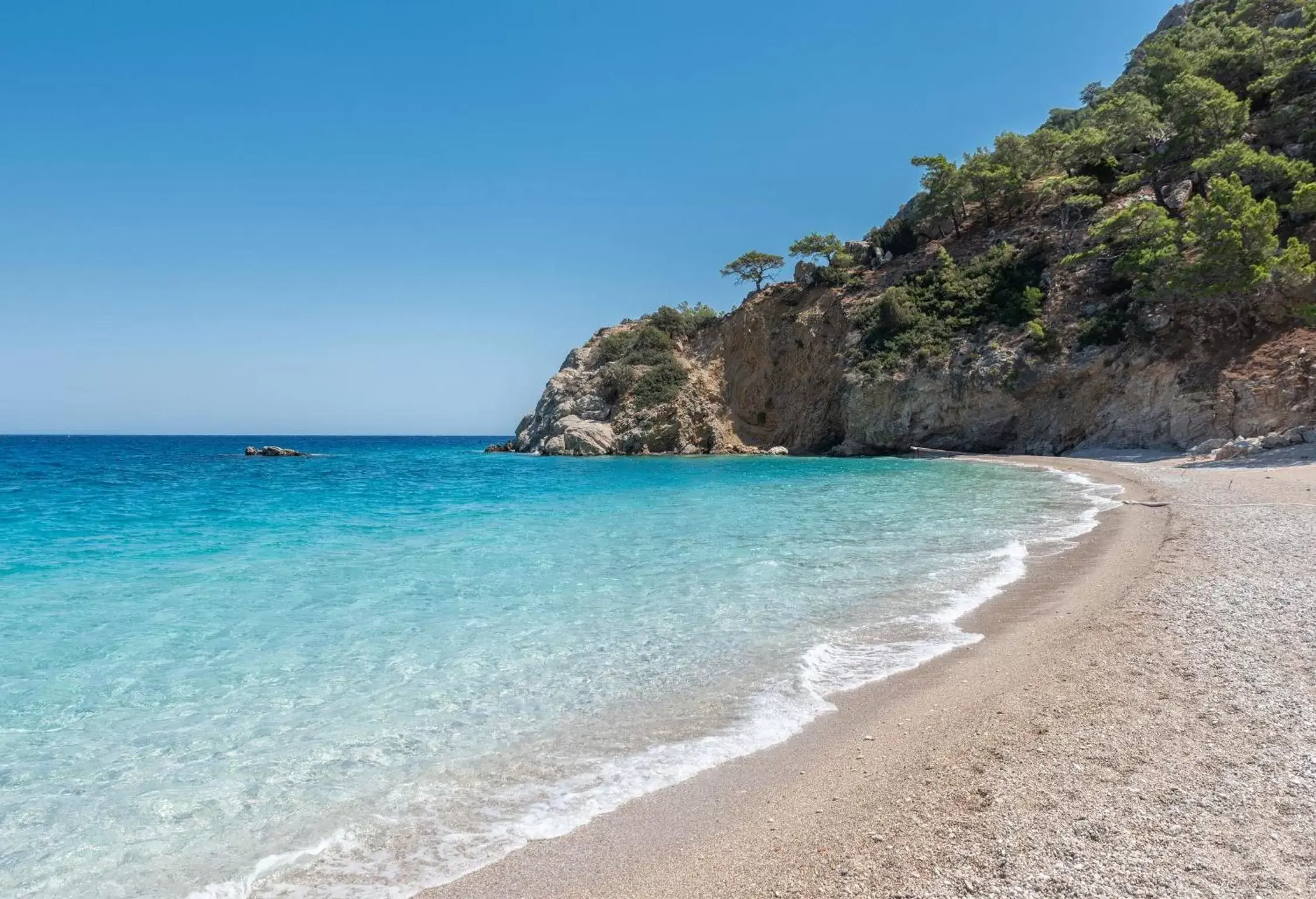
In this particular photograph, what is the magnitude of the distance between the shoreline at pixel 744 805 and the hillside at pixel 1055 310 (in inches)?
1081

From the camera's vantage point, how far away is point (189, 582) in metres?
11.2

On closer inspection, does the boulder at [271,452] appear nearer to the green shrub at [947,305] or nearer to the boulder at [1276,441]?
the green shrub at [947,305]

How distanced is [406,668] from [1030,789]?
19.2 ft

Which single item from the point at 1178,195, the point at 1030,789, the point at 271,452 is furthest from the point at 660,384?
the point at 1030,789

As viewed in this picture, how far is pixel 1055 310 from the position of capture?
121ft

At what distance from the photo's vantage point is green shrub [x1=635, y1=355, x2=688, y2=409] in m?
54.0

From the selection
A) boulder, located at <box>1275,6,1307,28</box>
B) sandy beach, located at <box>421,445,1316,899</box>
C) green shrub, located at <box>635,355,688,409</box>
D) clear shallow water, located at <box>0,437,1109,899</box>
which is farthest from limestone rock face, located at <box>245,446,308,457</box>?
boulder, located at <box>1275,6,1307,28</box>

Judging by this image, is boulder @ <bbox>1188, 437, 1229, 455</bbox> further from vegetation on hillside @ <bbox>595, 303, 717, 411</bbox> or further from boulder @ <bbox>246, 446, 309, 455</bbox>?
boulder @ <bbox>246, 446, 309, 455</bbox>

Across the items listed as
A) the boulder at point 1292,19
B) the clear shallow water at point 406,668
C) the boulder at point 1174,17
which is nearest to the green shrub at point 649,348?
the clear shallow water at point 406,668

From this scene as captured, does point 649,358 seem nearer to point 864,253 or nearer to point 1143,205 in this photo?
point 864,253

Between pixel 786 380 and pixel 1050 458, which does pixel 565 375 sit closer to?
pixel 786 380

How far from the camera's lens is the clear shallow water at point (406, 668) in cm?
432

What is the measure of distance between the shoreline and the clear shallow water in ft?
0.73

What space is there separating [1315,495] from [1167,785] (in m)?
14.7
